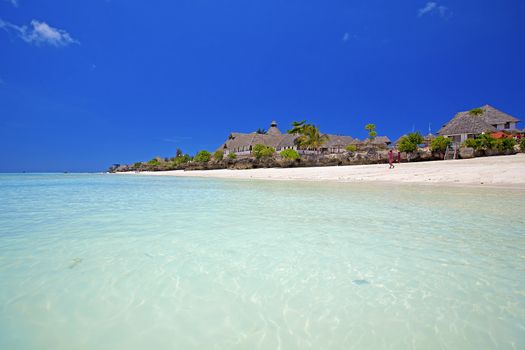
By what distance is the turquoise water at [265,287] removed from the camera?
1.83 metres

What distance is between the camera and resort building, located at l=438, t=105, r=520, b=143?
36500mm

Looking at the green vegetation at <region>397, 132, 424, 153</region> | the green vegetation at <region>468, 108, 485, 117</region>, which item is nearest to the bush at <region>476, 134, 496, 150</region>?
the green vegetation at <region>397, 132, 424, 153</region>

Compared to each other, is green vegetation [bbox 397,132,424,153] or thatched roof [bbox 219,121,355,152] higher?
thatched roof [bbox 219,121,355,152]

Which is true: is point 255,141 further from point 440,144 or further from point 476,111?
point 440,144

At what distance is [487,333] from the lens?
1.81 metres

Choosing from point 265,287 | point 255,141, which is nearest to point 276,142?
point 255,141

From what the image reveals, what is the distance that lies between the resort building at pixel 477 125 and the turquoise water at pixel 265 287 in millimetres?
39602

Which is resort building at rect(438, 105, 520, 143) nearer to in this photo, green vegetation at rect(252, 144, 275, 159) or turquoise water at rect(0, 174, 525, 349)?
green vegetation at rect(252, 144, 275, 159)

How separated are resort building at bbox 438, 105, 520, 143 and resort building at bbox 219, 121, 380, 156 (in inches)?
666

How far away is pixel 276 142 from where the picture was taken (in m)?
60.9

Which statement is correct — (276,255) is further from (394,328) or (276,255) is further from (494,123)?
(494,123)

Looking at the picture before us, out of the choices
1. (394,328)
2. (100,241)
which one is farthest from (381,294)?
(100,241)

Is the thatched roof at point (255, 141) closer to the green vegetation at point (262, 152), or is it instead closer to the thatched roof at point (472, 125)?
the green vegetation at point (262, 152)

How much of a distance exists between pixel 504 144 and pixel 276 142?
4151cm
